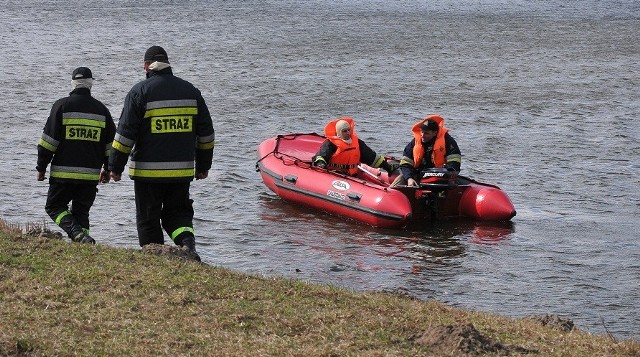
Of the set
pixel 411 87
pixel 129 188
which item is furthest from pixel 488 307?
pixel 411 87

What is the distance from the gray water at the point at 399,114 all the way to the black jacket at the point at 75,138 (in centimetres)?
296

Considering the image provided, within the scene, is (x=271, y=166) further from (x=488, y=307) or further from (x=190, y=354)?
(x=190, y=354)

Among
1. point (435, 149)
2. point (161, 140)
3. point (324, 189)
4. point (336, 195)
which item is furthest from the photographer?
point (324, 189)

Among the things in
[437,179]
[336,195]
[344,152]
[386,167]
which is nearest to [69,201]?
[336,195]

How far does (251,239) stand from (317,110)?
389 inches

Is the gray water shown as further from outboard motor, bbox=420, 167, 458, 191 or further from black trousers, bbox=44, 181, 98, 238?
black trousers, bbox=44, 181, 98, 238

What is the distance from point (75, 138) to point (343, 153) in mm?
5996

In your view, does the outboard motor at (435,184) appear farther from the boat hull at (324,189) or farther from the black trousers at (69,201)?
the black trousers at (69,201)

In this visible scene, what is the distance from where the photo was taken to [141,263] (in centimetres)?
856

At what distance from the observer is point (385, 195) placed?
1442cm

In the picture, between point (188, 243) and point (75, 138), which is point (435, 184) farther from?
point (75, 138)

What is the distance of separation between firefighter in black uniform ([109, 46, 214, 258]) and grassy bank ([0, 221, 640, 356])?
62 cm

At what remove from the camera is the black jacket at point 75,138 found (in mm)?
9766

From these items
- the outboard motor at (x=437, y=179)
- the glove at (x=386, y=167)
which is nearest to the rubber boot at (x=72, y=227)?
the outboard motor at (x=437, y=179)
